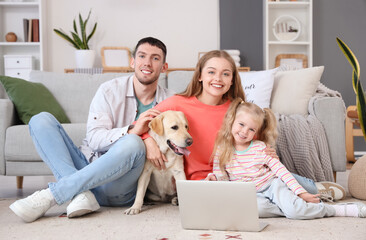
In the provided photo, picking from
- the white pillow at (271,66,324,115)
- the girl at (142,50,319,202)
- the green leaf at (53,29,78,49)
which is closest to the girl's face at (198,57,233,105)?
the girl at (142,50,319,202)

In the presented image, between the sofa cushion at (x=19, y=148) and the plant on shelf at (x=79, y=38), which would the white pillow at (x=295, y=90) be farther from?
the plant on shelf at (x=79, y=38)

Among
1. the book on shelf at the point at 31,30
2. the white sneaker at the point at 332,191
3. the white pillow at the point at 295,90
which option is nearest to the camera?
the white sneaker at the point at 332,191

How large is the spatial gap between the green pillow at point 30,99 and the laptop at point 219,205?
1653mm

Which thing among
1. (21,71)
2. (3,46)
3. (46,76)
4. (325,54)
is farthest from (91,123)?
(325,54)

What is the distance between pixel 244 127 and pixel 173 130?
0.32m

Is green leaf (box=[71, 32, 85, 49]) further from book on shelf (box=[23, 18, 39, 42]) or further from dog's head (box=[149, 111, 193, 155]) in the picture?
dog's head (box=[149, 111, 193, 155])

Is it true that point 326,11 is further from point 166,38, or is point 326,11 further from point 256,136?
point 256,136

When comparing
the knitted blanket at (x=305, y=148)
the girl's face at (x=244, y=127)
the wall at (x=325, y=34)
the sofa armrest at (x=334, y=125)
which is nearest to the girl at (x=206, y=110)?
the girl's face at (x=244, y=127)

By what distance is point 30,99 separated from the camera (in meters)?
3.04

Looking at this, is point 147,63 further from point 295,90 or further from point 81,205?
point 295,90

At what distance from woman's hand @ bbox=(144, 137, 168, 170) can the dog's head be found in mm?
52

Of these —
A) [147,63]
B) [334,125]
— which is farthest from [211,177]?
[334,125]

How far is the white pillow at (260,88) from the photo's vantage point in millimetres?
2992

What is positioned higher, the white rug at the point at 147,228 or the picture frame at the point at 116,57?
the picture frame at the point at 116,57
